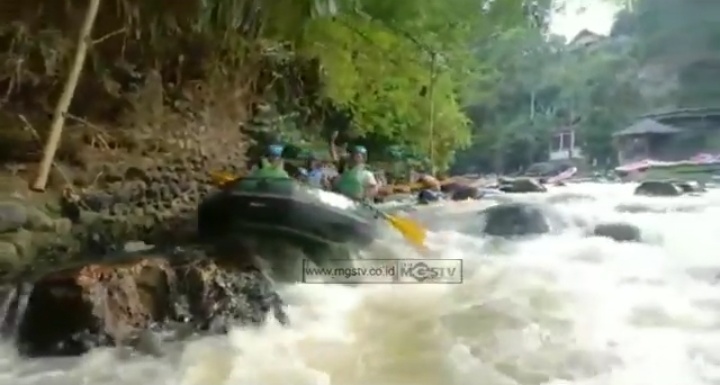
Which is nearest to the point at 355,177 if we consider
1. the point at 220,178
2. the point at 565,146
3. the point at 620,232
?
the point at 220,178

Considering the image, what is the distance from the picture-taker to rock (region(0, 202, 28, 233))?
1492mm

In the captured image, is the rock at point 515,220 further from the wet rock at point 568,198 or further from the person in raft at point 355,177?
the person in raft at point 355,177

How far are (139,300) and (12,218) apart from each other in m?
0.27

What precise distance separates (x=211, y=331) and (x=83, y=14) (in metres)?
0.63

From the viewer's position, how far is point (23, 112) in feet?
5.00

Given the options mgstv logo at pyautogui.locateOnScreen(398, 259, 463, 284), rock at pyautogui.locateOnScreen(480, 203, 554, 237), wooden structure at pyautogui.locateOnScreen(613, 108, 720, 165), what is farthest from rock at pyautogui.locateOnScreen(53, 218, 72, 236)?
wooden structure at pyautogui.locateOnScreen(613, 108, 720, 165)

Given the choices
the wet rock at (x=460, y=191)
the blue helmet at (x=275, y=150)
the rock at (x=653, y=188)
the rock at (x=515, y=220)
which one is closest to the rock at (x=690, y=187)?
the rock at (x=653, y=188)

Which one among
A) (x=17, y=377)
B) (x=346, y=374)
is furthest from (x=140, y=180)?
(x=346, y=374)

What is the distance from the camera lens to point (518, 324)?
1.57 meters

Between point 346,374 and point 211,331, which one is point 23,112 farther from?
point 346,374

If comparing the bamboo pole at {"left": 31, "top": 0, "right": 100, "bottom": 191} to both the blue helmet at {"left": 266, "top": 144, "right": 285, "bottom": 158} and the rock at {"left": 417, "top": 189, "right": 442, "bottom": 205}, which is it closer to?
the blue helmet at {"left": 266, "top": 144, "right": 285, "bottom": 158}

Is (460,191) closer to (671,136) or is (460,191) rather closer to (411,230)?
(411,230)

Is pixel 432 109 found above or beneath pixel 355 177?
above

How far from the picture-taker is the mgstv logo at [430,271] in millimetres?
1579
